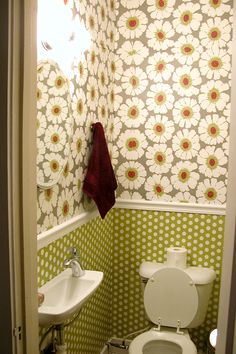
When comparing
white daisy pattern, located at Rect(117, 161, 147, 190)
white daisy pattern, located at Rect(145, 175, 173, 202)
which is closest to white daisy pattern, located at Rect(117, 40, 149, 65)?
white daisy pattern, located at Rect(117, 161, 147, 190)

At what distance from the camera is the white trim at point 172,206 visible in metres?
2.38

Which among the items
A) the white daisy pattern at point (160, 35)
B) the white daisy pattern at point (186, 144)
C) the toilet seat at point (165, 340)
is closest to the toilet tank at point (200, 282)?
the toilet seat at point (165, 340)

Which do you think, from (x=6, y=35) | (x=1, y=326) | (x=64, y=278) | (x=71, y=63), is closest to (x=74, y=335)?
(x=64, y=278)

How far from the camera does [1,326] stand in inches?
35.5

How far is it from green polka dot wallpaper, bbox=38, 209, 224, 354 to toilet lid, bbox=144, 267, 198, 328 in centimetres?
33

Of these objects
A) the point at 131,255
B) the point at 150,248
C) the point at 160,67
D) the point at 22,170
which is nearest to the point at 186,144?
the point at 160,67

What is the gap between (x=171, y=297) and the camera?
2180mm

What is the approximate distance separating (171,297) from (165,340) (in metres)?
0.25

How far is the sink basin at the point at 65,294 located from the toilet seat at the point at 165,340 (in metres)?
0.59

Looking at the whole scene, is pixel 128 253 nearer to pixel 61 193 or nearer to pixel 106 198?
pixel 106 198

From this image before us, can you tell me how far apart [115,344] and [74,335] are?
0.80 meters

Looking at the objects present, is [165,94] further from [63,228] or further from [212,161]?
[63,228]

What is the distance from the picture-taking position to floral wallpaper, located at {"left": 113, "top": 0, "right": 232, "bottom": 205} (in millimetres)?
2312

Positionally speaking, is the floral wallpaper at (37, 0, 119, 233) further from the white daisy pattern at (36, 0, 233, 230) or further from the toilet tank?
the toilet tank
